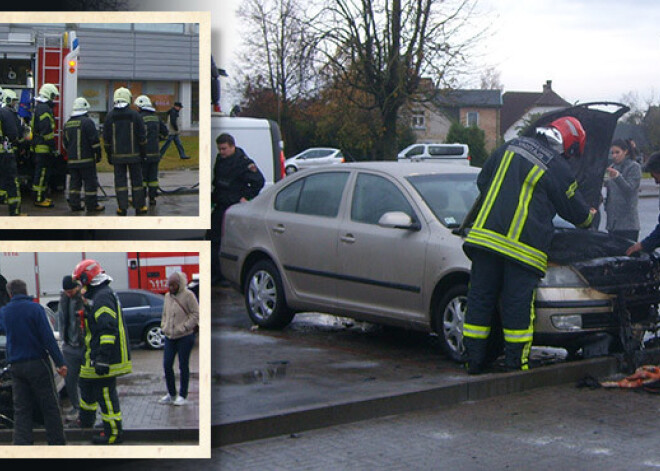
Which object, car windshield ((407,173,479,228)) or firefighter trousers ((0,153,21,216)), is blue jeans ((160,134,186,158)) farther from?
car windshield ((407,173,479,228))

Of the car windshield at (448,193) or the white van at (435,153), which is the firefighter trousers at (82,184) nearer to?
the car windshield at (448,193)

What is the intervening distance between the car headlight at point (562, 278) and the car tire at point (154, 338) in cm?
442

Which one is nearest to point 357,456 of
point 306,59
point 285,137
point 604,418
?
point 604,418

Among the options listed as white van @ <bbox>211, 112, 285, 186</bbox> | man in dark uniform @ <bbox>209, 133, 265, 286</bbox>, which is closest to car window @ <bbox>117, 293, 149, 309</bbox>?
man in dark uniform @ <bbox>209, 133, 265, 286</bbox>

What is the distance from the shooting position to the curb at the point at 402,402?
6141mm

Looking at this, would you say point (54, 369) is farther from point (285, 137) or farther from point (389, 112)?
point (285, 137)

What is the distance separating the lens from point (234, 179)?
1077 centimetres

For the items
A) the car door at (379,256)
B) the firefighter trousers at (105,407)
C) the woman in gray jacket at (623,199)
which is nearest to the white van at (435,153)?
the woman in gray jacket at (623,199)

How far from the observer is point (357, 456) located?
5.86 meters

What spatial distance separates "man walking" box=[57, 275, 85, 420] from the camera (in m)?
3.91

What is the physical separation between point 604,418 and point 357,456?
1.87m

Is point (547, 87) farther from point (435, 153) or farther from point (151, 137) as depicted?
point (151, 137)

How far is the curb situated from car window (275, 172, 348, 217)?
2.58 meters

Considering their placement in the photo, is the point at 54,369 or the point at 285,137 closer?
the point at 54,369
